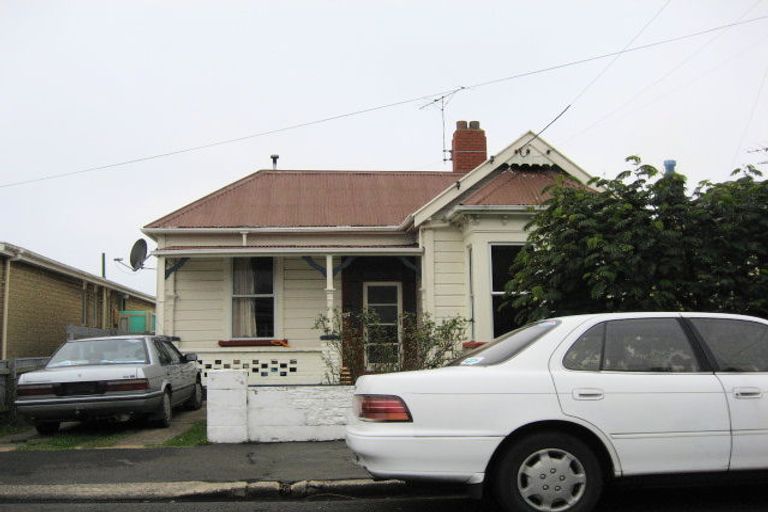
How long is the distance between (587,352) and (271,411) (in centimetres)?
495

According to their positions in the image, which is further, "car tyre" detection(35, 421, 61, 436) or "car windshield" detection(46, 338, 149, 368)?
"car windshield" detection(46, 338, 149, 368)

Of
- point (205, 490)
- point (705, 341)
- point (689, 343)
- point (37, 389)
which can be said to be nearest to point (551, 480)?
point (689, 343)

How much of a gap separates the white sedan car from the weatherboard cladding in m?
8.31

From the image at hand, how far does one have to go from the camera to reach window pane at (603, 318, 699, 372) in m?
5.34

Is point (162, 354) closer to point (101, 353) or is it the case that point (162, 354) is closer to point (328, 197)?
point (101, 353)

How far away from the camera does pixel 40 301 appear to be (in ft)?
56.3

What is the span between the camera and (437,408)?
4.99m

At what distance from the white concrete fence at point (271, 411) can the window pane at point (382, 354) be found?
1.15 m

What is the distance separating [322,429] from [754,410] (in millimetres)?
5284

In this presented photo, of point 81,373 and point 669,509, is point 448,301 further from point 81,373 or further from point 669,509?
point 669,509

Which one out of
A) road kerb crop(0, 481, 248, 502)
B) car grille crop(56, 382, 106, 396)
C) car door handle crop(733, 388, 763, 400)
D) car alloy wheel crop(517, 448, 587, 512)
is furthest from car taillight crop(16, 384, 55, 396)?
car door handle crop(733, 388, 763, 400)

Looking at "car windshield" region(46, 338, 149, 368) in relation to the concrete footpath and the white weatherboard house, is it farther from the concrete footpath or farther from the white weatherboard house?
the white weatherboard house

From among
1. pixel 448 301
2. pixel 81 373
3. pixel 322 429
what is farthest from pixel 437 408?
pixel 448 301

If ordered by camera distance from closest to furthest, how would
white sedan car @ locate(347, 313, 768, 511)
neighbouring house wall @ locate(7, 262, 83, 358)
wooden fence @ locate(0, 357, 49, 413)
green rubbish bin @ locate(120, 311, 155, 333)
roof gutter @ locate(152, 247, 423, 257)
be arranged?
1. white sedan car @ locate(347, 313, 768, 511)
2. wooden fence @ locate(0, 357, 49, 413)
3. roof gutter @ locate(152, 247, 423, 257)
4. neighbouring house wall @ locate(7, 262, 83, 358)
5. green rubbish bin @ locate(120, 311, 155, 333)
